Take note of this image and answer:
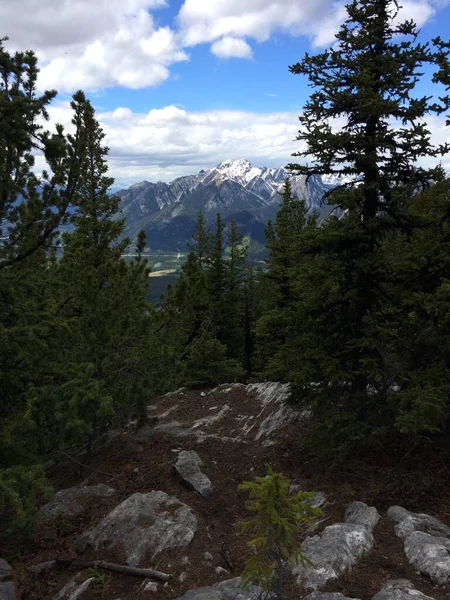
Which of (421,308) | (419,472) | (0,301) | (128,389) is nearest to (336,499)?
(419,472)

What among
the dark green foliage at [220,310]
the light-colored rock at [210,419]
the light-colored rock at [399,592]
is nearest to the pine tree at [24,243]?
A: the light-colored rock at [399,592]

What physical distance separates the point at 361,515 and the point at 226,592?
10.3ft

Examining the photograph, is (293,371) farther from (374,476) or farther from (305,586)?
(305,586)

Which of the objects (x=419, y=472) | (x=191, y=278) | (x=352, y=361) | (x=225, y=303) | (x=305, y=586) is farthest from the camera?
(x=225, y=303)

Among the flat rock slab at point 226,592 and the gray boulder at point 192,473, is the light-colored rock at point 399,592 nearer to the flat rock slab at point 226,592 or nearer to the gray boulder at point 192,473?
the flat rock slab at point 226,592

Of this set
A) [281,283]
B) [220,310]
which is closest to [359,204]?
[281,283]

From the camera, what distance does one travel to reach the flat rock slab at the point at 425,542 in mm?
6152

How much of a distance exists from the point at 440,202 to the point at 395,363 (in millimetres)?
3851

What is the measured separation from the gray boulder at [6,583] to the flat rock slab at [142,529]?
1211 millimetres

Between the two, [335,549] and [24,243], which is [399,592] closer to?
[335,549]

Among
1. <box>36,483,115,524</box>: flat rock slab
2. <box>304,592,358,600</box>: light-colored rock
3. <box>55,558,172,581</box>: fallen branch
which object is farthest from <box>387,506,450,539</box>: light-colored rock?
<box>36,483,115,524</box>: flat rock slab

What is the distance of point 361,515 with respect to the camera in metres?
8.00

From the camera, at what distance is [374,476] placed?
369 inches

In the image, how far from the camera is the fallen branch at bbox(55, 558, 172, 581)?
7.10 metres
